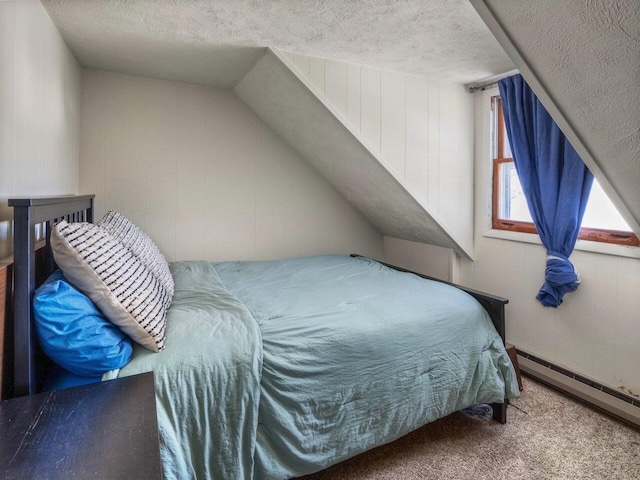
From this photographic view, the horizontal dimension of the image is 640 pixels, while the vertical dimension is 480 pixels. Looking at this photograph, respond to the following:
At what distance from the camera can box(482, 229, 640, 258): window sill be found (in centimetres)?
201

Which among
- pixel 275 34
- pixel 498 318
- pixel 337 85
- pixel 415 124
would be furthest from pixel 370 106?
pixel 498 318

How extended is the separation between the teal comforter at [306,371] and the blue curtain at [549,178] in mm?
704

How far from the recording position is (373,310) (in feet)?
6.00

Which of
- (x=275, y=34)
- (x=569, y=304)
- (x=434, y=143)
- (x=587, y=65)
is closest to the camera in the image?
(x=587, y=65)

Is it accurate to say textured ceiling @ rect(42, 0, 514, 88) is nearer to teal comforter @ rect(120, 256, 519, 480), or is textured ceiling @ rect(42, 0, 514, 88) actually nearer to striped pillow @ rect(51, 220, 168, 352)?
striped pillow @ rect(51, 220, 168, 352)

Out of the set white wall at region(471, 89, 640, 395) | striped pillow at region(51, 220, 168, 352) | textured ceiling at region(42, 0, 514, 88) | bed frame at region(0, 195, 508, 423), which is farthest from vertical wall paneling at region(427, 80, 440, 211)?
bed frame at region(0, 195, 508, 423)

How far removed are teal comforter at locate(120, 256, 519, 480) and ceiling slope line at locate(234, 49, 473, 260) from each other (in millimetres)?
810

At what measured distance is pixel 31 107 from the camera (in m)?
1.54

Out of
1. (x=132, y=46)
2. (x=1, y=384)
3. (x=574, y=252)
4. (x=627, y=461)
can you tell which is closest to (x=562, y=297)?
(x=574, y=252)

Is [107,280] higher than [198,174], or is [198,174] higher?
[198,174]

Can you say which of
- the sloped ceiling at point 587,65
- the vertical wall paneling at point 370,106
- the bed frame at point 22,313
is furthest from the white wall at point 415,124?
the bed frame at point 22,313

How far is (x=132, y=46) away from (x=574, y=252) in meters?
3.02

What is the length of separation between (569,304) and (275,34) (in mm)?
2421

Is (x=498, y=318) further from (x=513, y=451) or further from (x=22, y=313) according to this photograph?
(x=22, y=313)
